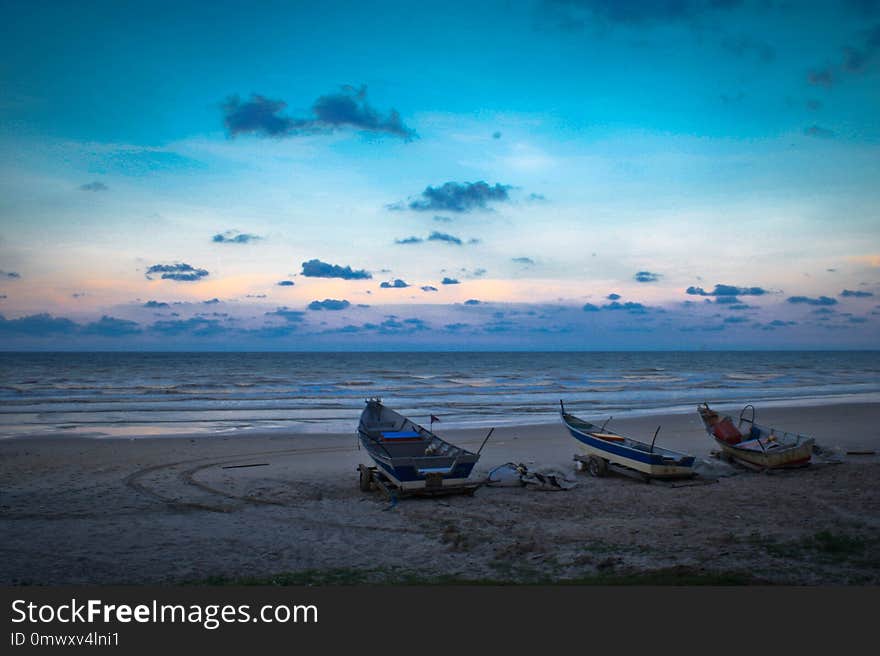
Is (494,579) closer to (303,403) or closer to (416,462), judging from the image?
(416,462)

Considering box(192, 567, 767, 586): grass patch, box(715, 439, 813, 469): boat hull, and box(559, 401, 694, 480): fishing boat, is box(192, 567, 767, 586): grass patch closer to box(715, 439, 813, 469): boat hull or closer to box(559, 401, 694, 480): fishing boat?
box(559, 401, 694, 480): fishing boat

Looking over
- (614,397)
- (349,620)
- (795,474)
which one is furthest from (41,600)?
(614,397)

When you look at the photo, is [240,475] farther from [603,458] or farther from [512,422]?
[512,422]

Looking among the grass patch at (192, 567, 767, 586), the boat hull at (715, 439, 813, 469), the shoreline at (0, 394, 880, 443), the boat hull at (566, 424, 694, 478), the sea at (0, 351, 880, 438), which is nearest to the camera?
the grass patch at (192, 567, 767, 586)

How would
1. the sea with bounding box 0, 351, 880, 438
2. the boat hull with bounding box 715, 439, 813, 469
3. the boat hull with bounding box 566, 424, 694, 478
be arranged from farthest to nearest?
1. the sea with bounding box 0, 351, 880, 438
2. the boat hull with bounding box 715, 439, 813, 469
3. the boat hull with bounding box 566, 424, 694, 478

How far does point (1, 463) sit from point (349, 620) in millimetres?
16616

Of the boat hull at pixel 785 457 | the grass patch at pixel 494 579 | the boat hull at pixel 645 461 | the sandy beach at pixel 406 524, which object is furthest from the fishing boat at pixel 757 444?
the grass patch at pixel 494 579

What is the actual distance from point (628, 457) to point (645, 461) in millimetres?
594

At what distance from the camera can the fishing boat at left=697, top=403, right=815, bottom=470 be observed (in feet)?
52.5

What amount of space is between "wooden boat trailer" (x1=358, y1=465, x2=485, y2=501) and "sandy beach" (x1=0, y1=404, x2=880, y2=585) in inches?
8.8

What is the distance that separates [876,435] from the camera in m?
22.4

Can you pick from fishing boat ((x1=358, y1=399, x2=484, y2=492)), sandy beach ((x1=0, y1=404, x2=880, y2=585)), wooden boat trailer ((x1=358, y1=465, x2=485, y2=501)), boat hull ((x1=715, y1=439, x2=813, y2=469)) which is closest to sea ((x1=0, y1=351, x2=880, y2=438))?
sandy beach ((x1=0, y1=404, x2=880, y2=585))

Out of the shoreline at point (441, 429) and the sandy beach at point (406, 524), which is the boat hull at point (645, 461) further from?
the shoreline at point (441, 429)

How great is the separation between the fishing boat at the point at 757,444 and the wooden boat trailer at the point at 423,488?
7873mm
